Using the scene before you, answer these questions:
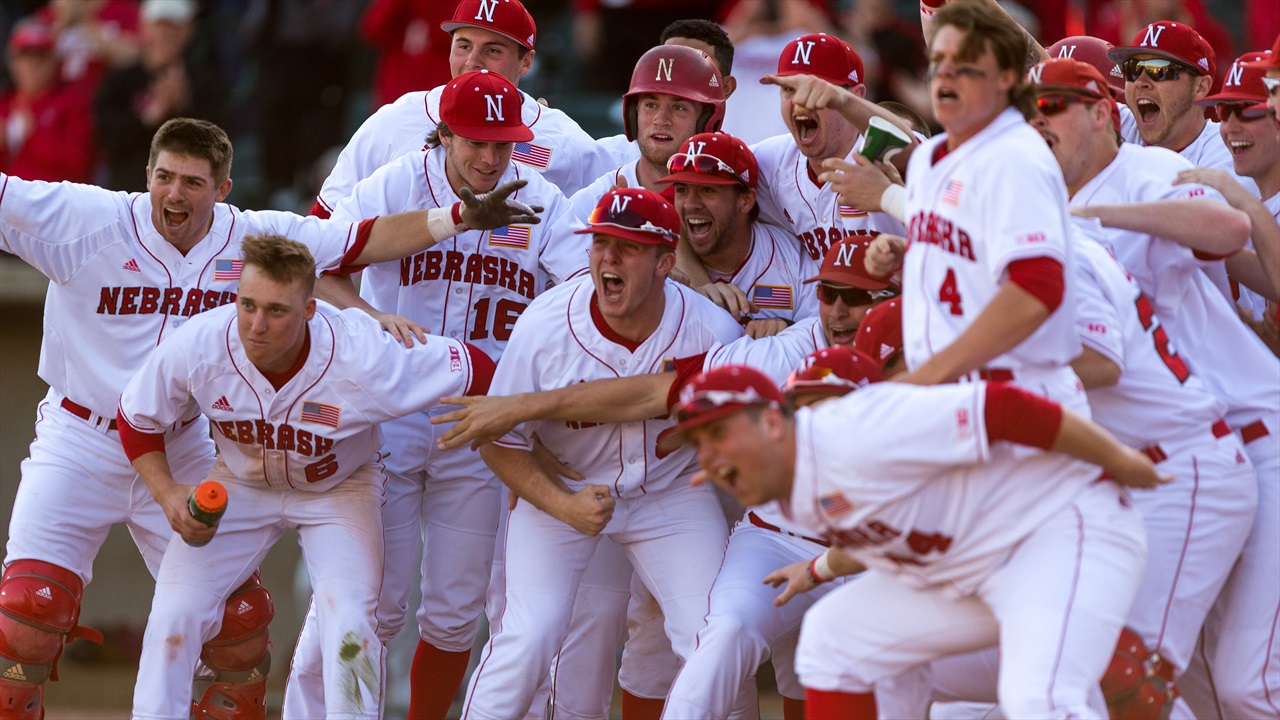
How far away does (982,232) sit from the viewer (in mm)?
4184

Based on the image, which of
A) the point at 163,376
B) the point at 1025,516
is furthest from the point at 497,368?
the point at 1025,516

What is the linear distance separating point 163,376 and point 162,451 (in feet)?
1.03

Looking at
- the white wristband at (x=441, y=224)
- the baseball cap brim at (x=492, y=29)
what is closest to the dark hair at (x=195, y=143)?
the white wristband at (x=441, y=224)

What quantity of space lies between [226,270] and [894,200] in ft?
8.73

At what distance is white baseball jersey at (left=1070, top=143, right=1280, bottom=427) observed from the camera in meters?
4.93

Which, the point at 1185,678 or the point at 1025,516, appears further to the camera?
the point at 1185,678

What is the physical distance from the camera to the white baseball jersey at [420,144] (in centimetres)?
692

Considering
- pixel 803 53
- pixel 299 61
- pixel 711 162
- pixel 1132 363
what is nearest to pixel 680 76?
pixel 803 53

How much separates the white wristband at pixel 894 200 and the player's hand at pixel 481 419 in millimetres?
1564

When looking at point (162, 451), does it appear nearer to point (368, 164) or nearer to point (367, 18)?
point (368, 164)

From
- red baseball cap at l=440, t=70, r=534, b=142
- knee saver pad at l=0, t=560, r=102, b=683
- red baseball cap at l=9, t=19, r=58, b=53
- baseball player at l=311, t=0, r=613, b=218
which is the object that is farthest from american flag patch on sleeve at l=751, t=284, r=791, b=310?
red baseball cap at l=9, t=19, r=58, b=53

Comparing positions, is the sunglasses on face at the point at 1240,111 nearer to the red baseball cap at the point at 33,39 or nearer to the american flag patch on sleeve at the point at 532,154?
the american flag patch on sleeve at the point at 532,154

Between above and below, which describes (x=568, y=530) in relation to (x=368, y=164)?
below

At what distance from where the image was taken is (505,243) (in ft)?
21.2
